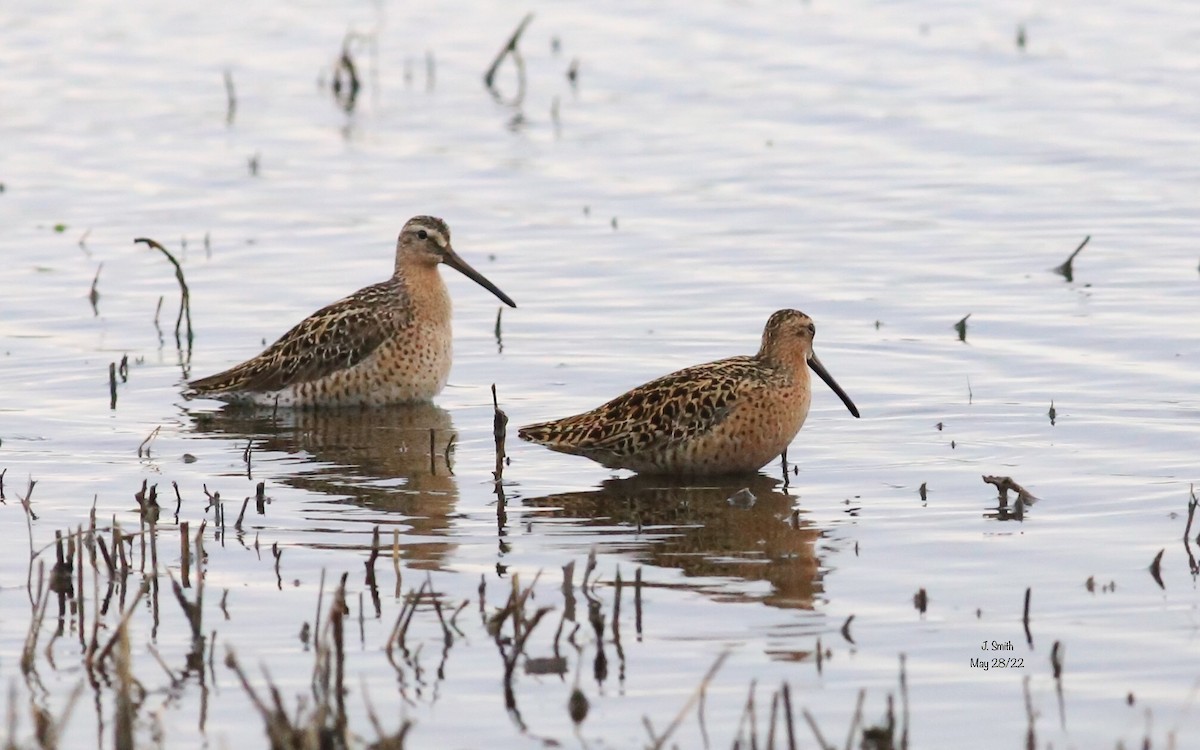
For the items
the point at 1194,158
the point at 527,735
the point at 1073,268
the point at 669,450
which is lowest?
the point at 527,735

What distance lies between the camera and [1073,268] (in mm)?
12680

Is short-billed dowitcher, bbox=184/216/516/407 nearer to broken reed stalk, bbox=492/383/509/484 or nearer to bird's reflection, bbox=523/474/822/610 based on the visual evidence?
bird's reflection, bbox=523/474/822/610

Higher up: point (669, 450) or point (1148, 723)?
point (669, 450)

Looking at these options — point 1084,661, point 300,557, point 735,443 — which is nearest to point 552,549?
point 300,557

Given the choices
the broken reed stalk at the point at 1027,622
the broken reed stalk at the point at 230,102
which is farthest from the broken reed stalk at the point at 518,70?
the broken reed stalk at the point at 1027,622

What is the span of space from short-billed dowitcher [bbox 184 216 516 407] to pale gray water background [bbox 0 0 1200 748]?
0.80 ft

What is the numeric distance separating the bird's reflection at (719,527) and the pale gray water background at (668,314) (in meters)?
0.03

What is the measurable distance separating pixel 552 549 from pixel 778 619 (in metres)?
1.23

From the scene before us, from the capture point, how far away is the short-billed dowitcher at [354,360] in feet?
35.3

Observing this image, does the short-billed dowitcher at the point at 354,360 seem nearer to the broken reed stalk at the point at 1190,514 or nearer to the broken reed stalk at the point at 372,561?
the broken reed stalk at the point at 372,561

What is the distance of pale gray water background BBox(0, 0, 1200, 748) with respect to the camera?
636cm

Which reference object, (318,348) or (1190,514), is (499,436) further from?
(318,348)

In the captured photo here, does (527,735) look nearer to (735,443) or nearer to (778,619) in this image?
(778,619)

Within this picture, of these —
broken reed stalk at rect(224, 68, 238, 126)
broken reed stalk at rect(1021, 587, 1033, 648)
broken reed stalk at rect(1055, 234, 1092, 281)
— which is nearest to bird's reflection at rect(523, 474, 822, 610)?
broken reed stalk at rect(1021, 587, 1033, 648)
